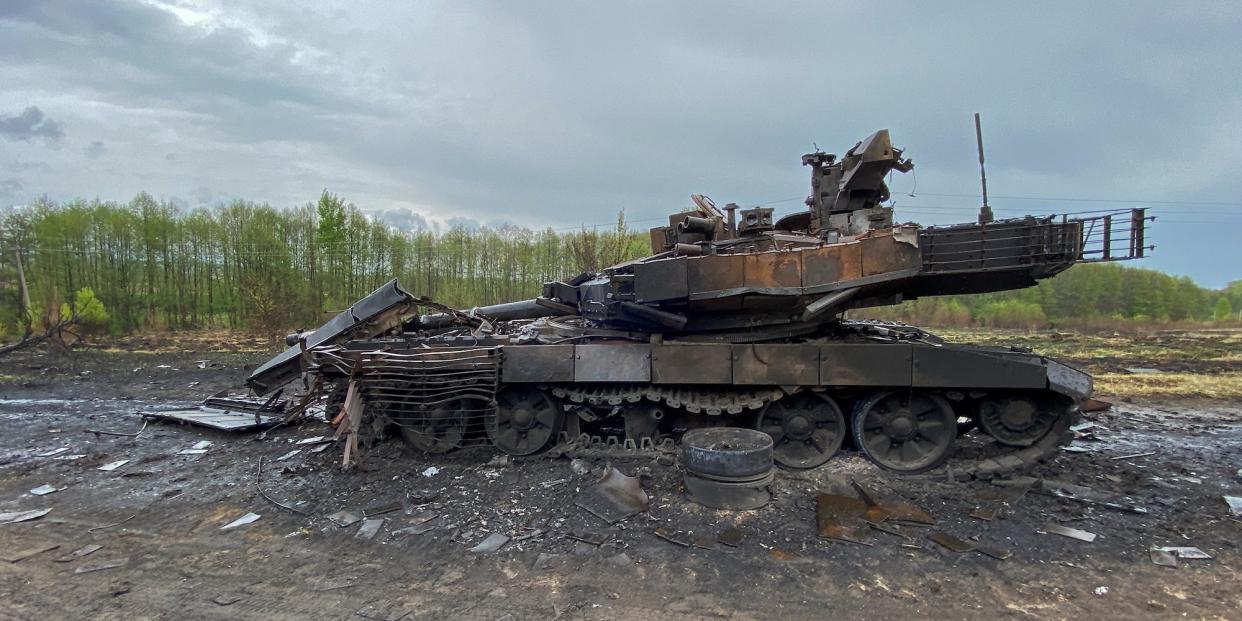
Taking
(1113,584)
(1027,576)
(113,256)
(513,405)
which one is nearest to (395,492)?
(513,405)

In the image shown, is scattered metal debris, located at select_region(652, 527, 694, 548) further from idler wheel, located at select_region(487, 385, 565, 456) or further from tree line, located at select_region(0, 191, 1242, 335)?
tree line, located at select_region(0, 191, 1242, 335)

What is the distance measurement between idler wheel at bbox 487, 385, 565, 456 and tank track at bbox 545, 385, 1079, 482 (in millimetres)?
174

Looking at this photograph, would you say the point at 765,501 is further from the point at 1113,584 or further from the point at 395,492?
the point at 395,492

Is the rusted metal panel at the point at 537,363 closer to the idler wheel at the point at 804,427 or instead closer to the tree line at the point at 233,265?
the idler wheel at the point at 804,427

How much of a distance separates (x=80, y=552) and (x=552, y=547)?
397cm

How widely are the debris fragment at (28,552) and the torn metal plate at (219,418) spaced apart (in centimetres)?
393

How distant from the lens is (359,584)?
4.66 metres

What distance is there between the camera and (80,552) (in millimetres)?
5281

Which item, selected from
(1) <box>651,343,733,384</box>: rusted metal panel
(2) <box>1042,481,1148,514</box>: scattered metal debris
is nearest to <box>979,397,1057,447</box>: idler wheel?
(2) <box>1042,481,1148,514</box>: scattered metal debris

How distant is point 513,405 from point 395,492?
1707 mm

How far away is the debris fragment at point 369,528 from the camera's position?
5.55m

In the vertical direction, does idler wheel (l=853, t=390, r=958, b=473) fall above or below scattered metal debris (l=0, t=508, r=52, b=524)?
above

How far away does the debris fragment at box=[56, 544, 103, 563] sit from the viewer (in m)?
5.14

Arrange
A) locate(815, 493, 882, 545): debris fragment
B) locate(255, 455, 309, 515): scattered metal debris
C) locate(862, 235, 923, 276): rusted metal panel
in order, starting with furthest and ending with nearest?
1. locate(862, 235, 923, 276): rusted metal panel
2. locate(255, 455, 309, 515): scattered metal debris
3. locate(815, 493, 882, 545): debris fragment
